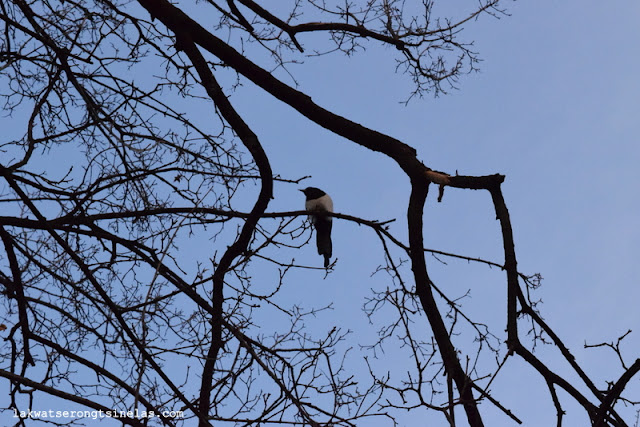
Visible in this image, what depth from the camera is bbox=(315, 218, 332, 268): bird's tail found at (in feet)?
15.9

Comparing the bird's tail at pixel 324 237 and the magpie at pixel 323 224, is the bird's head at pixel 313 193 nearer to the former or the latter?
the magpie at pixel 323 224

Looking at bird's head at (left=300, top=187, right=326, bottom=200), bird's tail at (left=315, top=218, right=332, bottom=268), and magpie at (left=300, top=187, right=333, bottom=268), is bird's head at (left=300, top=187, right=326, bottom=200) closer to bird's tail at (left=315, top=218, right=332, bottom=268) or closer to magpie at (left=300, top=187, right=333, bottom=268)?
magpie at (left=300, top=187, right=333, bottom=268)

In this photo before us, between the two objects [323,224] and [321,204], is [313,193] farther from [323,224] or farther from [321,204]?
[323,224]

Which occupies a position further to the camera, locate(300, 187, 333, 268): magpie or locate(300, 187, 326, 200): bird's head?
locate(300, 187, 326, 200): bird's head

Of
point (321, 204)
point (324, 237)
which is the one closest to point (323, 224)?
point (324, 237)

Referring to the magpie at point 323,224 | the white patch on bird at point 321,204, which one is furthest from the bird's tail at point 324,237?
the white patch on bird at point 321,204

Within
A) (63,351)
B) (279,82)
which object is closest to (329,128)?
(279,82)

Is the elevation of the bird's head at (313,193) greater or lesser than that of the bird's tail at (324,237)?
greater

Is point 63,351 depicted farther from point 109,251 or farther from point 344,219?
point 344,219

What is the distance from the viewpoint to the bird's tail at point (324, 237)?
4.85 meters

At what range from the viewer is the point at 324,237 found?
487 cm

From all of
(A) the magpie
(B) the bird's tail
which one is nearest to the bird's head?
(A) the magpie

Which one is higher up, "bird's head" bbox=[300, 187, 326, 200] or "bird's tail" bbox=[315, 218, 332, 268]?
"bird's head" bbox=[300, 187, 326, 200]

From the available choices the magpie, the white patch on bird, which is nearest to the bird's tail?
the magpie
